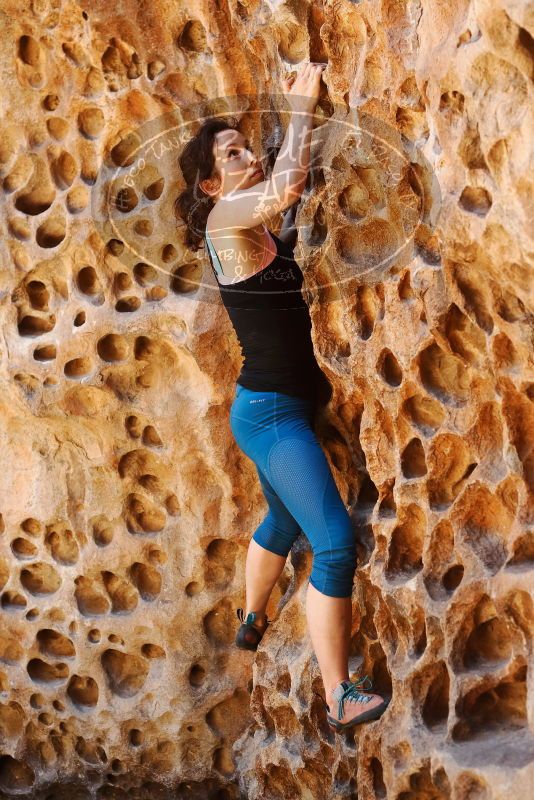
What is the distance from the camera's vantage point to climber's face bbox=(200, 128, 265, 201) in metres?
2.80

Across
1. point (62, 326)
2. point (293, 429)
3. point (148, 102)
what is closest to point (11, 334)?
point (62, 326)

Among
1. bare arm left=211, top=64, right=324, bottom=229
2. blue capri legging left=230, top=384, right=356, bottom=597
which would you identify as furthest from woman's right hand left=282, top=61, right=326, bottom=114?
blue capri legging left=230, top=384, right=356, bottom=597

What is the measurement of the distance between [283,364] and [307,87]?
2.50 feet

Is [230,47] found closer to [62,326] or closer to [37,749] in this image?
[62,326]

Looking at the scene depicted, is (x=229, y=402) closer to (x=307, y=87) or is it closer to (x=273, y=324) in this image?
(x=273, y=324)

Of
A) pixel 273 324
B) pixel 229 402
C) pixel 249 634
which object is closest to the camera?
pixel 273 324

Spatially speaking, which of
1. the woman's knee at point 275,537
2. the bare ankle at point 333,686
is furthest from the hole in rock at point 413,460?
the bare ankle at point 333,686

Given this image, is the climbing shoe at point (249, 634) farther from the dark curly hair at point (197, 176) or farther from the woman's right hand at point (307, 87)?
the woman's right hand at point (307, 87)

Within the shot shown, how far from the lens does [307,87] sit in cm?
280

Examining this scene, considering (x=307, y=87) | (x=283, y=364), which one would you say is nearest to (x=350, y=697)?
(x=283, y=364)

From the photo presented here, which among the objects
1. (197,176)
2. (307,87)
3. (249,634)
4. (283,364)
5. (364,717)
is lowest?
(249,634)

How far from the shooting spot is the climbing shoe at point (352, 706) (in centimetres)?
274

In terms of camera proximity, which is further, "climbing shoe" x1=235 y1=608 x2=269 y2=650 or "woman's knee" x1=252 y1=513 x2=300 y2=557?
"climbing shoe" x1=235 y1=608 x2=269 y2=650

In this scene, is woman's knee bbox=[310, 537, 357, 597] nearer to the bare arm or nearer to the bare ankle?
the bare ankle
